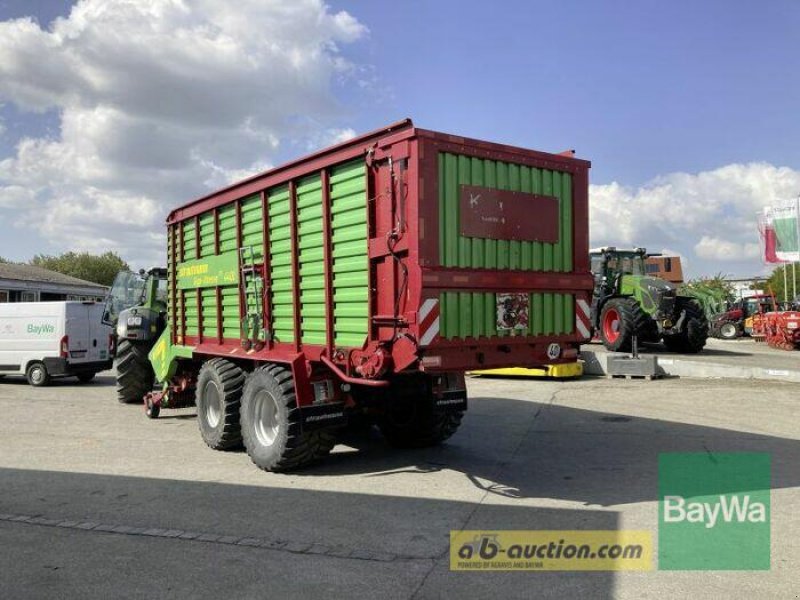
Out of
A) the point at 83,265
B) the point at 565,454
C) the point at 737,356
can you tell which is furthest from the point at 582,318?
the point at 83,265

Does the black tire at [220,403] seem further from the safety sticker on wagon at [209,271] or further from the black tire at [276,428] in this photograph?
the safety sticker on wagon at [209,271]

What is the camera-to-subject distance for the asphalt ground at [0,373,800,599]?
399cm

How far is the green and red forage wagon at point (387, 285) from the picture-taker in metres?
5.41

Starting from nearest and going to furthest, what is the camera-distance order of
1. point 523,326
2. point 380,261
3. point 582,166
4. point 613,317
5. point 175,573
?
point 175,573 < point 380,261 < point 523,326 < point 582,166 < point 613,317

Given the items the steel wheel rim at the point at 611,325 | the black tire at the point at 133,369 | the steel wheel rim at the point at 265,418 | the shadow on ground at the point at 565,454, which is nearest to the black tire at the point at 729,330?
the steel wheel rim at the point at 611,325

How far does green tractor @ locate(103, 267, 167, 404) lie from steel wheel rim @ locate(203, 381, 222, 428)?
160 inches

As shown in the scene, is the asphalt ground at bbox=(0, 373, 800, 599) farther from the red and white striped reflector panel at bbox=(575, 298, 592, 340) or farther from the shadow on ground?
the red and white striped reflector panel at bbox=(575, 298, 592, 340)

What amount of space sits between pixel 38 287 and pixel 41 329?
27.2 meters

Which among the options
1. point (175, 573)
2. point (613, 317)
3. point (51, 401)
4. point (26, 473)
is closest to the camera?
point (175, 573)

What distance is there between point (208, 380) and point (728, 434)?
6.51m

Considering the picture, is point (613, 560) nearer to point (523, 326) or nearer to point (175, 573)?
point (523, 326)

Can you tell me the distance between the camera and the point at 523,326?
6.04 m

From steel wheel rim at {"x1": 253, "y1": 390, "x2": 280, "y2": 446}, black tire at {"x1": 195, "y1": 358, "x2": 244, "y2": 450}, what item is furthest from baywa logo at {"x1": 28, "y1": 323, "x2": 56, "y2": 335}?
steel wheel rim at {"x1": 253, "y1": 390, "x2": 280, "y2": 446}

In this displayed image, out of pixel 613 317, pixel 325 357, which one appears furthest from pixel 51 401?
pixel 613 317
